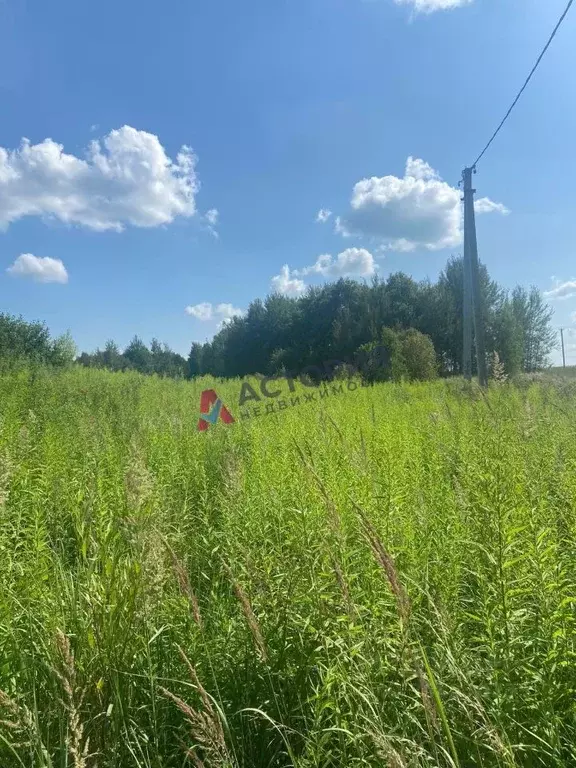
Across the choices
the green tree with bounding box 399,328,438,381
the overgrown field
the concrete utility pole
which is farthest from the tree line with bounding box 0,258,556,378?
the overgrown field

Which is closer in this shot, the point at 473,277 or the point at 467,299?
the point at 473,277

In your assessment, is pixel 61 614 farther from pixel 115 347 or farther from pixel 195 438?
pixel 115 347

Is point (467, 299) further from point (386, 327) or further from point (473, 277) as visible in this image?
point (386, 327)

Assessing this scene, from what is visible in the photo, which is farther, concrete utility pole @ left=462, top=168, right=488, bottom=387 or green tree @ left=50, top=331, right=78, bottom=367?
green tree @ left=50, top=331, right=78, bottom=367

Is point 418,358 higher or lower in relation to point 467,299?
lower

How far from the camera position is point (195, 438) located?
484cm

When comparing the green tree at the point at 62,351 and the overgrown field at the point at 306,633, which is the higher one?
the green tree at the point at 62,351

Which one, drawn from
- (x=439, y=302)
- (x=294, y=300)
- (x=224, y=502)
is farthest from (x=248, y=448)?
(x=294, y=300)
